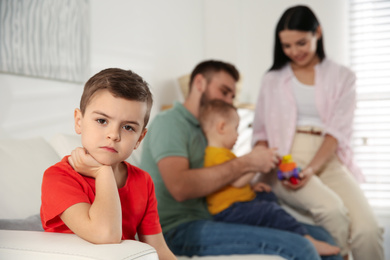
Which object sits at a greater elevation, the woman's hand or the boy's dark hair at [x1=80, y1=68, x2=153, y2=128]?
the boy's dark hair at [x1=80, y1=68, x2=153, y2=128]

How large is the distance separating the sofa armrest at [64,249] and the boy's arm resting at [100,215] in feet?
0.07

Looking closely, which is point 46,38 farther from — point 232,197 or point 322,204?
point 322,204

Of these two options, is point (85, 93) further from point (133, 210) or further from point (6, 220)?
point (6, 220)

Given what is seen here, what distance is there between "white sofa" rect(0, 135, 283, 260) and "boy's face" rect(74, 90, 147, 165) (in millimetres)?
191

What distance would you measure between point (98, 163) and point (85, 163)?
0.03 meters

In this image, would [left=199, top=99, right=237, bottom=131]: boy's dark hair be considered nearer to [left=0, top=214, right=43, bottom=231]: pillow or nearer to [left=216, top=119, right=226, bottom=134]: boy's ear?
[left=216, top=119, right=226, bottom=134]: boy's ear

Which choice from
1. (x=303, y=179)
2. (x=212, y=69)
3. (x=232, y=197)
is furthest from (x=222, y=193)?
(x=212, y=69)

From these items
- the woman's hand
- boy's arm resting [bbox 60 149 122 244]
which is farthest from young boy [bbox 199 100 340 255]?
boy's arm resting [bbox 60 149 122 244]

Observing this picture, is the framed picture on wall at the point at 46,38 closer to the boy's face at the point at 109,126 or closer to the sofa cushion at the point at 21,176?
the sofa cushion at the point at 21,176

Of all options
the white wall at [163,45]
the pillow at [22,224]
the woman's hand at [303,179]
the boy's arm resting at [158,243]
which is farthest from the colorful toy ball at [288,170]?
the pillow at [22,224]

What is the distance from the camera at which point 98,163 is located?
1.00m

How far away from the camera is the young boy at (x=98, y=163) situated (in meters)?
0.95

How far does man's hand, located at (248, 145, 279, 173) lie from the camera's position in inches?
81.5

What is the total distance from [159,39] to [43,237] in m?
2.35
